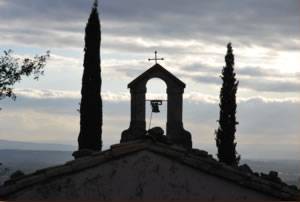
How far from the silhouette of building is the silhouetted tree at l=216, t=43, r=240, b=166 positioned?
19.5 metres

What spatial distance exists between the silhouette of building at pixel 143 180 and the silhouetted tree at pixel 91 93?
1475 centimetres

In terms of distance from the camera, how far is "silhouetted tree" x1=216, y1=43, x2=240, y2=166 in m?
31.7

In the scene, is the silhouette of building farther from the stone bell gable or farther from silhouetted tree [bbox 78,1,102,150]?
silhouetted tree [bbox 78,1,102,150]

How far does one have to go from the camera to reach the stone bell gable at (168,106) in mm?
16375

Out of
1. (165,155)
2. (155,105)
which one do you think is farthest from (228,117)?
(165,155)

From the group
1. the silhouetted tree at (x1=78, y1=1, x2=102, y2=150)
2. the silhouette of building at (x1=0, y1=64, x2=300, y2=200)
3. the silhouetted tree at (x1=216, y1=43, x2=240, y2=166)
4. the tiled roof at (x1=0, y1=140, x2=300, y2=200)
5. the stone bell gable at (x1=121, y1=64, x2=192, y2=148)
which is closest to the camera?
the silhouette of building at (x1=0, y1=64, x2=300, y2=200)

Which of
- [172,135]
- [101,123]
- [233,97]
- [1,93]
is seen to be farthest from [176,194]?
[233,97]

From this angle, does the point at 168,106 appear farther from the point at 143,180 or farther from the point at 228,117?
the point at 228,117

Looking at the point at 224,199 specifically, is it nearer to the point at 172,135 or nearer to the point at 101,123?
the point at 172,135

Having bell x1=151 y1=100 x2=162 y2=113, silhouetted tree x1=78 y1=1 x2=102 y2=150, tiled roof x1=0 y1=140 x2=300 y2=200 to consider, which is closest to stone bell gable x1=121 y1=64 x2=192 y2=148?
bell x1=151 y1=100 x2=162 y2=113

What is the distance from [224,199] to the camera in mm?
11047

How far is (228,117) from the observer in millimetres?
33000

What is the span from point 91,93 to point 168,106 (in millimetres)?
11035

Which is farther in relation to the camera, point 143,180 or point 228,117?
point 228,117
